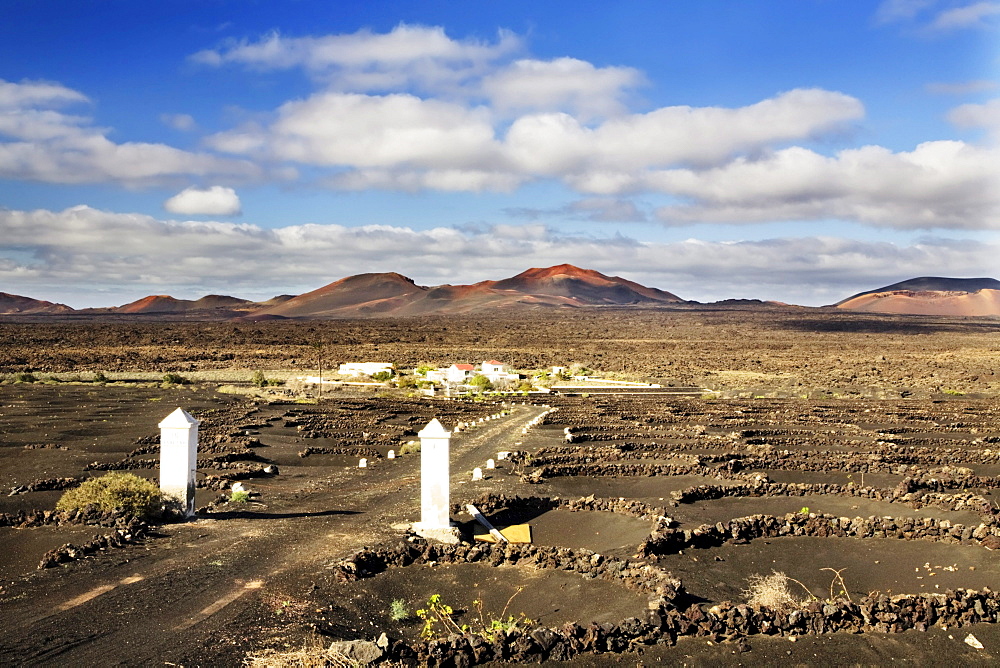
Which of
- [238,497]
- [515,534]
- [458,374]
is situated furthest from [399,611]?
[458,374]

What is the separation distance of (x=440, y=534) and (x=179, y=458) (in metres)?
4.82

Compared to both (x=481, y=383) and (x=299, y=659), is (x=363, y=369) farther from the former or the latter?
(x=299, y=659)

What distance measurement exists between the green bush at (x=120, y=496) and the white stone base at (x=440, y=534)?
4598mm

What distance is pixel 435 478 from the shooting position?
44.4 ft

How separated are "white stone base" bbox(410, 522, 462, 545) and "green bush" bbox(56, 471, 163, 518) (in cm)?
460

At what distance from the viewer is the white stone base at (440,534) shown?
44.0 ft

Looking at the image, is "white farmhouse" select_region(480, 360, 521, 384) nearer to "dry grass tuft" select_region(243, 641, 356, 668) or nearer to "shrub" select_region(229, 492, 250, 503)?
"shrub" select_region(229, 492, 250, 503)

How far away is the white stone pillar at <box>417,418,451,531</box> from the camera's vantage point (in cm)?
1341

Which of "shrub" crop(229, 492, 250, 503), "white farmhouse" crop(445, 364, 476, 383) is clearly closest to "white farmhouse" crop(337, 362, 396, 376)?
"white farmhouse" crop(445, 364, 476, 383)

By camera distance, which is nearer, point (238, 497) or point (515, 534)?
point (515, 534)

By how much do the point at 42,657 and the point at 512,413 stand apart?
98.0 feet

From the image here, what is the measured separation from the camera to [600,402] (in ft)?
143

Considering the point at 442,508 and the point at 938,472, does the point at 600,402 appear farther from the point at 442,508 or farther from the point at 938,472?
the point at 442,508

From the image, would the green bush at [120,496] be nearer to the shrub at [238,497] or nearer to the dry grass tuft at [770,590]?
the shrub at [238,497]
